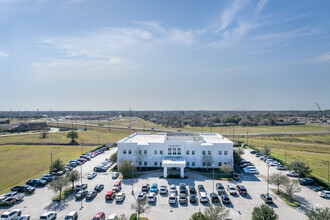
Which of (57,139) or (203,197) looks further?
(57,139)

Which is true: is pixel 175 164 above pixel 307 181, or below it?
above

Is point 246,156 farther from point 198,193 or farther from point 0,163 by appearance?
point 0,163

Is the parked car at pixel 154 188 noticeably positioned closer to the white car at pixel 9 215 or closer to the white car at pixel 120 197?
the white car at pixel 120 197

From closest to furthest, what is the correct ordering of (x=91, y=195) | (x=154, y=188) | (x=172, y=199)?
(x=172, y=199) → (x=91, y=195) → (x=154, y=188)

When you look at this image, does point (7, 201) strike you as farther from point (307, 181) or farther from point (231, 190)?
point (307, 181)

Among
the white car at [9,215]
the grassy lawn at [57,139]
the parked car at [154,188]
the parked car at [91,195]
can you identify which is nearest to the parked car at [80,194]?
the parked car at [91,195]

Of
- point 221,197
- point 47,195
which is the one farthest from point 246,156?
point 47,195

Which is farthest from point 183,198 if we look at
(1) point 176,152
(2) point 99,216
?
(1) point 176,152

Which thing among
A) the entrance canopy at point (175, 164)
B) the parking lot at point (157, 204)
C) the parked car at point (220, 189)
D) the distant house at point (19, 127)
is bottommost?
the parking lot at point (157, 204)
